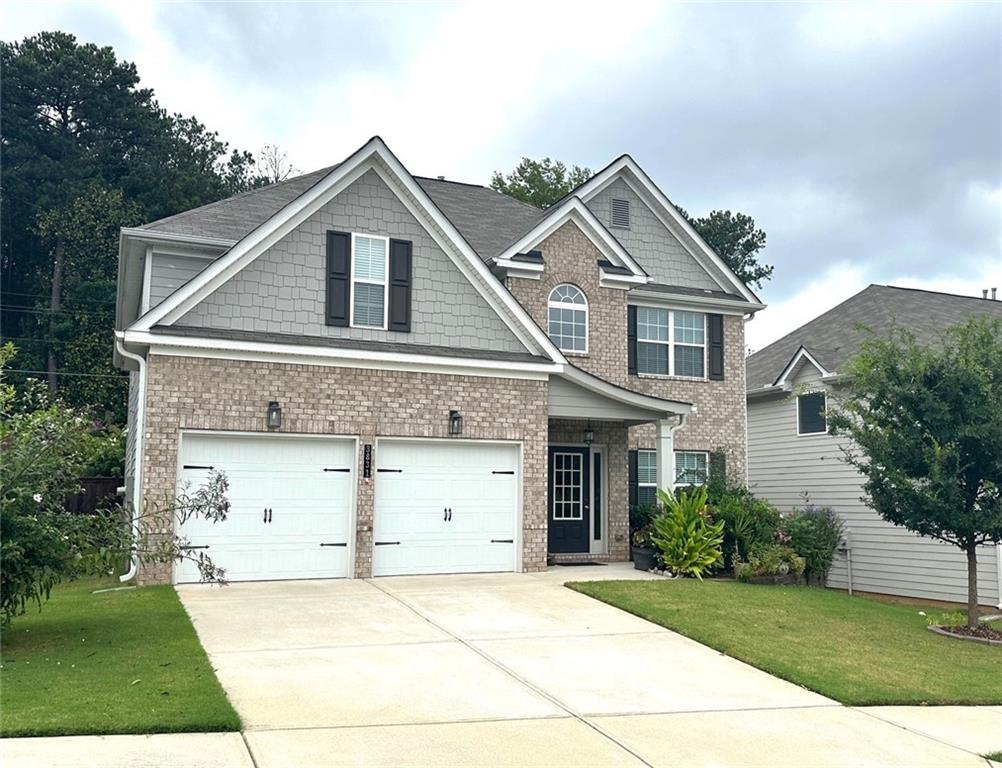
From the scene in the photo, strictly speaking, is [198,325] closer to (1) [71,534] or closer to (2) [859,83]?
(1) [71,534]

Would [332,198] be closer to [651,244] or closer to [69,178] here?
[651,244]

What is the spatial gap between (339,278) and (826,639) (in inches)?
347

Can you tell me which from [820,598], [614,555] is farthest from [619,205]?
[820,598]

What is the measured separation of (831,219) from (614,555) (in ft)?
37.8

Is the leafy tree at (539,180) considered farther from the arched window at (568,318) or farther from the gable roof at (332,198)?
the gable roof at (332,198)

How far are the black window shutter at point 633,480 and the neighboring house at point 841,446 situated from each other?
3446 millimetres

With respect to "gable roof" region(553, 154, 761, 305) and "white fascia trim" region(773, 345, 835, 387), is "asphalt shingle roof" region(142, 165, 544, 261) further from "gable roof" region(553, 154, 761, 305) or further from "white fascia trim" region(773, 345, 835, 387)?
"white fascia trim" region(773, 345, 835, 387)

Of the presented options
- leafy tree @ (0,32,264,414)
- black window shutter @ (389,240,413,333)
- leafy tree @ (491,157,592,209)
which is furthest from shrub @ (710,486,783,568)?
leafy tree @ (0,32,264,414)

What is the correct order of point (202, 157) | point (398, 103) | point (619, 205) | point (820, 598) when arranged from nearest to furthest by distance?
point (820, 598), point (398, 103), point (619, 205), point (202, 157)

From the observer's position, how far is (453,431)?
1459 centimetres

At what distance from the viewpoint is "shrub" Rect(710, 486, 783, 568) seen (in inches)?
612

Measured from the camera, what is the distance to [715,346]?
796 inches

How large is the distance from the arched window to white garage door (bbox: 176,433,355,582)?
5796mm

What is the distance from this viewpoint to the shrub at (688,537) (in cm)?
1497
